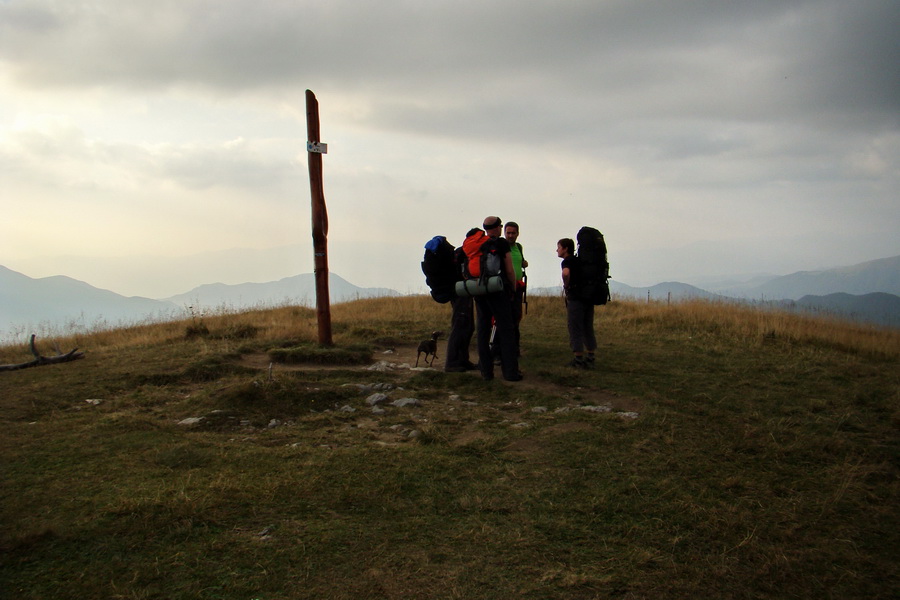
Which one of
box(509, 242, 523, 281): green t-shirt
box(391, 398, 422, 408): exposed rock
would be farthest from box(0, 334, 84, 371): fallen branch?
box(509, 242, 523, 281): green t-shirt

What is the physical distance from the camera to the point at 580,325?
8633mm

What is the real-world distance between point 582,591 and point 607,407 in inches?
143

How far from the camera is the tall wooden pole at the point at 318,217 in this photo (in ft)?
32.2

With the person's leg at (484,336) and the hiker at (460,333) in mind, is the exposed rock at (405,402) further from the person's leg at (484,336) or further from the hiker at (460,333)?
the hiker at (460,333)

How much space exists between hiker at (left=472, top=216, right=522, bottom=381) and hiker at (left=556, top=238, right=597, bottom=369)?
3.72ft

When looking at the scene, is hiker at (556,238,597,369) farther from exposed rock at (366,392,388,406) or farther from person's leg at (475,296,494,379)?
exposed rock at (366,392,388,406)

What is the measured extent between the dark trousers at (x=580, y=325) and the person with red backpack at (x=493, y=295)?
1.16 m

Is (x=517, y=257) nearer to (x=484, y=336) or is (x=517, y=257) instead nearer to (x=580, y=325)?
(x=580, y=325)

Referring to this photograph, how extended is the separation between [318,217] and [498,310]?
3.68m

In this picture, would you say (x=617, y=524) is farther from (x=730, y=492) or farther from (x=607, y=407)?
(x=607, y=407)

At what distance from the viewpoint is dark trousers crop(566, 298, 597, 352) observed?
28.3ft

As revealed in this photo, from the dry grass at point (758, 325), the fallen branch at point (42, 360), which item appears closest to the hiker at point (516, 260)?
the dry grass at point (758, 325)

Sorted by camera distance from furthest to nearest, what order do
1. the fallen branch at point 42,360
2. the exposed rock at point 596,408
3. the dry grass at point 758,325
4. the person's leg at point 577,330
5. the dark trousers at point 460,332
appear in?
the dry grass at point 758,325, the person's leg at point 577,330, the fallen branch at point 42,360, the dark trousers at point 460,332, the exposed rock at point 596,408

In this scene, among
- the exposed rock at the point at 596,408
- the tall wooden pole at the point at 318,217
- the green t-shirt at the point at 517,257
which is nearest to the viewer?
the exposed rock at the point at 596,408
